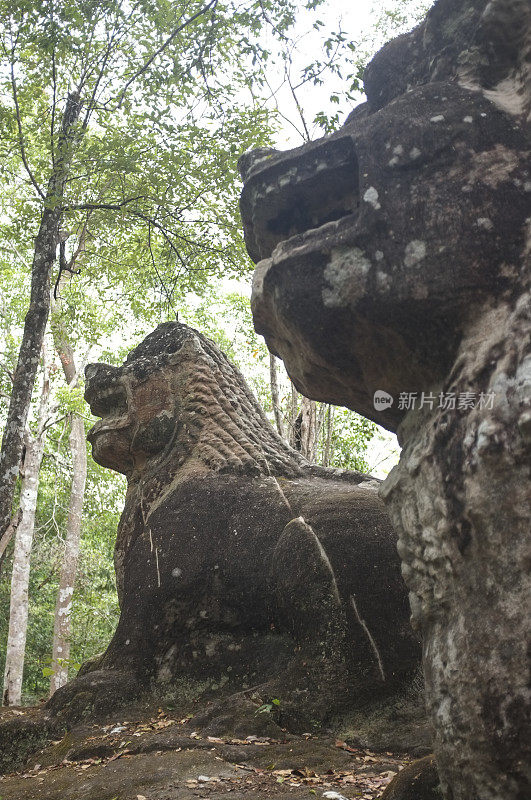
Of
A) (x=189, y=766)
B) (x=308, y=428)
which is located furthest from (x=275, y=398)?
(x=189, y=766)

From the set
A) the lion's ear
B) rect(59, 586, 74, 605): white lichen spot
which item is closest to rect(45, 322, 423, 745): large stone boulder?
the lion's ear

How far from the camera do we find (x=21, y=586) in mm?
13344

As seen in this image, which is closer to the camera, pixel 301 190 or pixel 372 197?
pixel 372 197

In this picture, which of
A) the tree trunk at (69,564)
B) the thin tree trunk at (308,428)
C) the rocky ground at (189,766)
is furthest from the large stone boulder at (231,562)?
the tree trunk at (69,564)

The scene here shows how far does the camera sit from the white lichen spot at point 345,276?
2826mm

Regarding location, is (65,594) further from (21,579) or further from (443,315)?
(443,315)

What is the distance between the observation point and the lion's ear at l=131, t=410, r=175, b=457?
6.19 meters

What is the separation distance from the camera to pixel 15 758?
4707 millimetres

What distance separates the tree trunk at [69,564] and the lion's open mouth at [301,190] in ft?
35.7

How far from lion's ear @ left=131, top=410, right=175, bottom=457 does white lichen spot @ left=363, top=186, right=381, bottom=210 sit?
3.66 metres

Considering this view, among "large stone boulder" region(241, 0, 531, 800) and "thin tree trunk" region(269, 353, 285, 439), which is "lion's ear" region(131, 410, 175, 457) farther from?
"thin tree trunk" region(269, 353, 285, 439)

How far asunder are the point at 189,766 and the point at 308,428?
9193 millimetres

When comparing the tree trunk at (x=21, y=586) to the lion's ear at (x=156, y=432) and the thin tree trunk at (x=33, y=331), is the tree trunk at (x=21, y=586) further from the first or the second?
the lion's ear at (x=156, y=432)

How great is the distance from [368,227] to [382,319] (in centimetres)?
40
